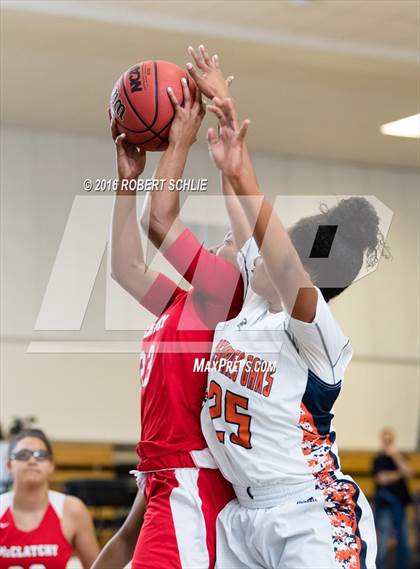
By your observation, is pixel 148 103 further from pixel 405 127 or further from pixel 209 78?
pixel 405 127

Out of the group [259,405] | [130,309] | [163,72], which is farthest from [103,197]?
[259,405]

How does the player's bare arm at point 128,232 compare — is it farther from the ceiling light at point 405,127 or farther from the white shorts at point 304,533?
the ceiling light at point 405,127

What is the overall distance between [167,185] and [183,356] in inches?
14.2

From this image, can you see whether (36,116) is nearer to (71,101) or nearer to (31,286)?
(71,101)

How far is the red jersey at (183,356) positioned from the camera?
77.0 inches

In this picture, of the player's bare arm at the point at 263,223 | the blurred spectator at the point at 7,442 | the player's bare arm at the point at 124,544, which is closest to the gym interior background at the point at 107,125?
the blurred spectator at the point at 7,442

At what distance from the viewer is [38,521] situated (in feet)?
9.75

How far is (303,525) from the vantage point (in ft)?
5.82

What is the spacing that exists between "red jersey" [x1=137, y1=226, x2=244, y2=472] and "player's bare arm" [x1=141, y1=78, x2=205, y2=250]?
34mm

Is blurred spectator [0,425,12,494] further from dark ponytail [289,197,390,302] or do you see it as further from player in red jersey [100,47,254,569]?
dark ponytail [289,197,390,302]

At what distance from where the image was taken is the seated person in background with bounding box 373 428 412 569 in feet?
18.2

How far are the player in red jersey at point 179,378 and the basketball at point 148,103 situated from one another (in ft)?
0.10

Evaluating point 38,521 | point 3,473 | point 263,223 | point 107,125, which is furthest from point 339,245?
point 3,473

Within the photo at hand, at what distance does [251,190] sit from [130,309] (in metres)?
1.30
